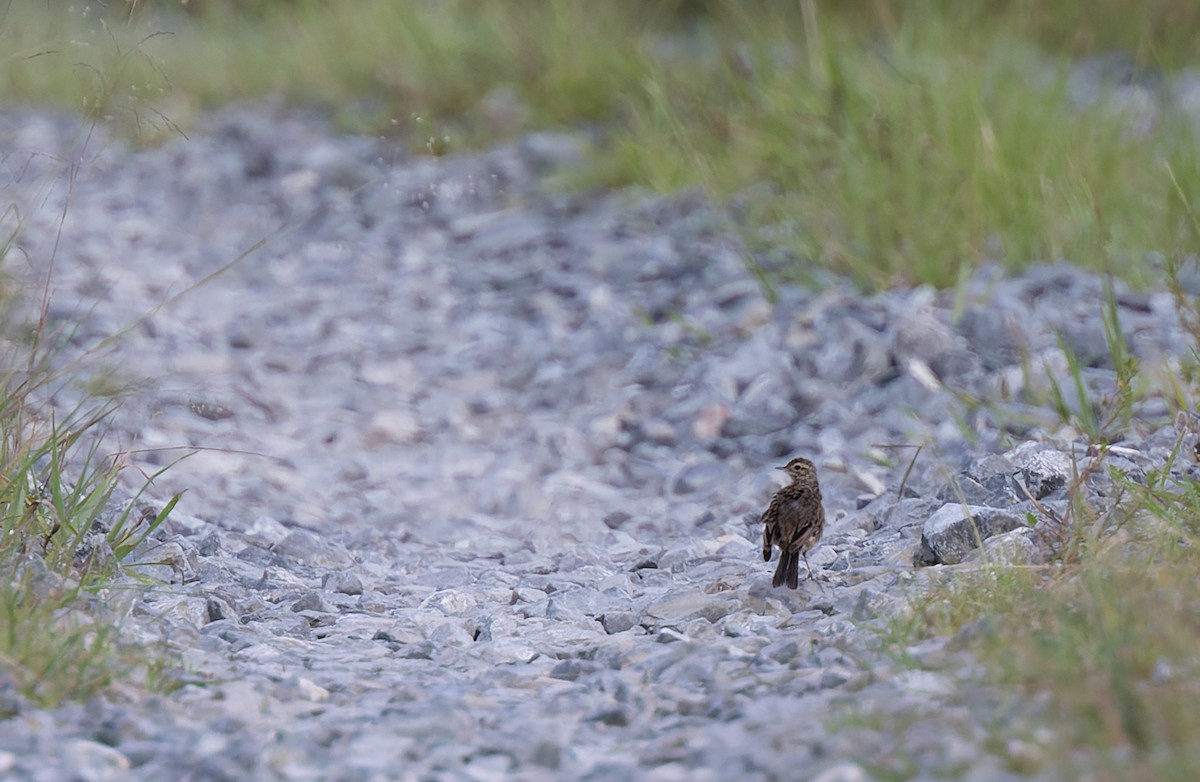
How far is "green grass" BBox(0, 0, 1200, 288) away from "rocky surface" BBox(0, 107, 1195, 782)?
0.23 metres

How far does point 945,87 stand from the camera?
6.09 metres

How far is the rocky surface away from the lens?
94.7 inches

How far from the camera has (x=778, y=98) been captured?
6340mm

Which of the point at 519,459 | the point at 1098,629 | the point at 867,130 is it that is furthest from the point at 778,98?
the point at 1098,629

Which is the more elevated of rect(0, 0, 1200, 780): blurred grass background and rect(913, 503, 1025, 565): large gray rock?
rect(0, 0, 1200, 780): blurred grass background

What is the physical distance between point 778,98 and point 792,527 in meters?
3.51

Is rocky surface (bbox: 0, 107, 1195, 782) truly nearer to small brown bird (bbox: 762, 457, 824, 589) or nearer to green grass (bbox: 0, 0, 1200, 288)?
small brown bird (bbox: 762, 457, 824, 589)

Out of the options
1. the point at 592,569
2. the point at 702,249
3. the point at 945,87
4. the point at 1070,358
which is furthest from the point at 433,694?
the point at 945,87

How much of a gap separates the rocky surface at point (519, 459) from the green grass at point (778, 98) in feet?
0.74

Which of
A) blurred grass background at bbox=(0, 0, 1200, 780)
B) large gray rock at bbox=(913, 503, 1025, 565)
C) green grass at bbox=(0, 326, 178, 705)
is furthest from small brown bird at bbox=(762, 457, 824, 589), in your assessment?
green grass at bbox=(0, 326, 178, 705)

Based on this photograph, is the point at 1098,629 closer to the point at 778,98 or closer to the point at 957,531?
the point at 957,531

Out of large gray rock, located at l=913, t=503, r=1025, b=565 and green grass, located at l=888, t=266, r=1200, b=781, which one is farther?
large gray rock, located at l=913, t=503, r=1025, b=565

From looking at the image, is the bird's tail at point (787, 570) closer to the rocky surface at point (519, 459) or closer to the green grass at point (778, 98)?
the rocky surface at point (519, 459)

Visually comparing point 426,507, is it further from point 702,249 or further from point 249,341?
point 702,249
